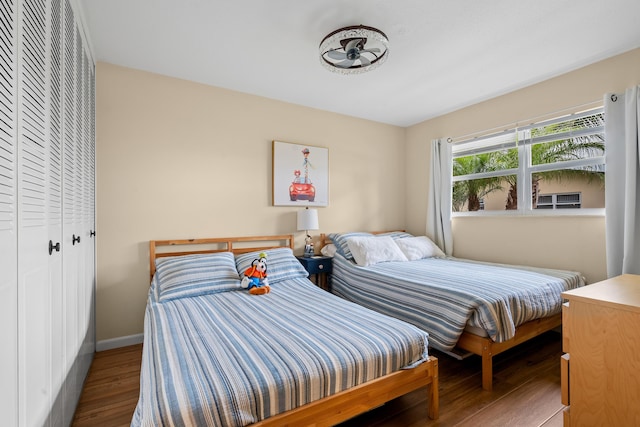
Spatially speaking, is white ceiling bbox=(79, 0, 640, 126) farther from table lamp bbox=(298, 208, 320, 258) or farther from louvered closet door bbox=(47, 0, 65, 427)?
table lamp bbox=(298, 208, 320, 258)

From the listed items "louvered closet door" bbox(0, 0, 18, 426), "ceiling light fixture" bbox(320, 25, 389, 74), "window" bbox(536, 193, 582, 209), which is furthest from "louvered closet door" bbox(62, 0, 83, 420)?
"window" bbox(536, 193, 582, 209)

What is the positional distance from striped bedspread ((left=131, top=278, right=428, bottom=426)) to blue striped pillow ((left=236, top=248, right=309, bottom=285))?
24.6 inches

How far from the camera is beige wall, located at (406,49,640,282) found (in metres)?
2.64

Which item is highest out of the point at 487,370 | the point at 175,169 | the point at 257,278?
the point at 175,169

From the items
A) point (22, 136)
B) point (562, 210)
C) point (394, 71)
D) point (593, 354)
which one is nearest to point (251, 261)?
point (22, 136)

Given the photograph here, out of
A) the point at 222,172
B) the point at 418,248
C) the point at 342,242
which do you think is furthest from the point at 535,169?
the point at 222,172

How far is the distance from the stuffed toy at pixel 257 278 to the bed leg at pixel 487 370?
1.65 m

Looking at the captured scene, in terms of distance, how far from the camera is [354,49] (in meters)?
2.19

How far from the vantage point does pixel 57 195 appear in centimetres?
145

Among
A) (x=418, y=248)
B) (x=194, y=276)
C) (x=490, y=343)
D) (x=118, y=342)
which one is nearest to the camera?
(x=490, y=343)

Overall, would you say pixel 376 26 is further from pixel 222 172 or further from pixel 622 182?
pixel 622 182

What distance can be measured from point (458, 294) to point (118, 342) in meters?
2.90

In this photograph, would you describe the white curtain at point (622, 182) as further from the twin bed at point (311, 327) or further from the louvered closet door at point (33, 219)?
the louvered closet door at point (33, 219)

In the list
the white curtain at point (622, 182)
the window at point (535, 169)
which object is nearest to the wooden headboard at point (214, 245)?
the window at point (535, 169)
